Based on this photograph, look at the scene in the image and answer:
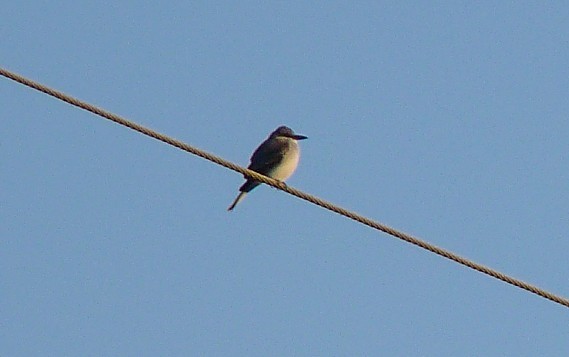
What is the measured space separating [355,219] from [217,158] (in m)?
0.81

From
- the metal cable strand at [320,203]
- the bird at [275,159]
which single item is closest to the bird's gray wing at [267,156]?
the bird at [275,159]

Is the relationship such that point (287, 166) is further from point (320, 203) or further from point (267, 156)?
point (320, 203)

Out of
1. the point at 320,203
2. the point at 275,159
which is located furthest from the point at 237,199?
the point at 320,203

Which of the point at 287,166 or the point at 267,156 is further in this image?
the point at 267,156

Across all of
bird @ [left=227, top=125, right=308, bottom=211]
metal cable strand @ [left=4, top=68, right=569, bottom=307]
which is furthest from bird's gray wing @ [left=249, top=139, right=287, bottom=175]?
metal cable strand @ [left=4, top=68, right=569, bottom=307]

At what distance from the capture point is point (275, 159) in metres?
14.0

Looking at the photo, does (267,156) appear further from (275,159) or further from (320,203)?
(320,203)

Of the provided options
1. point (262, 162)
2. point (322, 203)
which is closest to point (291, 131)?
point (262, 162)

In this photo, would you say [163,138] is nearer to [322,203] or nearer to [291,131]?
[322,203]

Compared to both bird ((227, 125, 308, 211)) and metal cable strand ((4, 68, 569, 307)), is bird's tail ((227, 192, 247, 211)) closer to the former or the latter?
bird ((227, 125, 308, 211))

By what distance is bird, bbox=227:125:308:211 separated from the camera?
1386 centimetres

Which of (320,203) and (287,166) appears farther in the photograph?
(287,166)

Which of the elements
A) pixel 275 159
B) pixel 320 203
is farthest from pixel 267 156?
pixel 320 203

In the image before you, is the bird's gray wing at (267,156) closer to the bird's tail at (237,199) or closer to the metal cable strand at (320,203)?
the bird's tail at (237,199)
